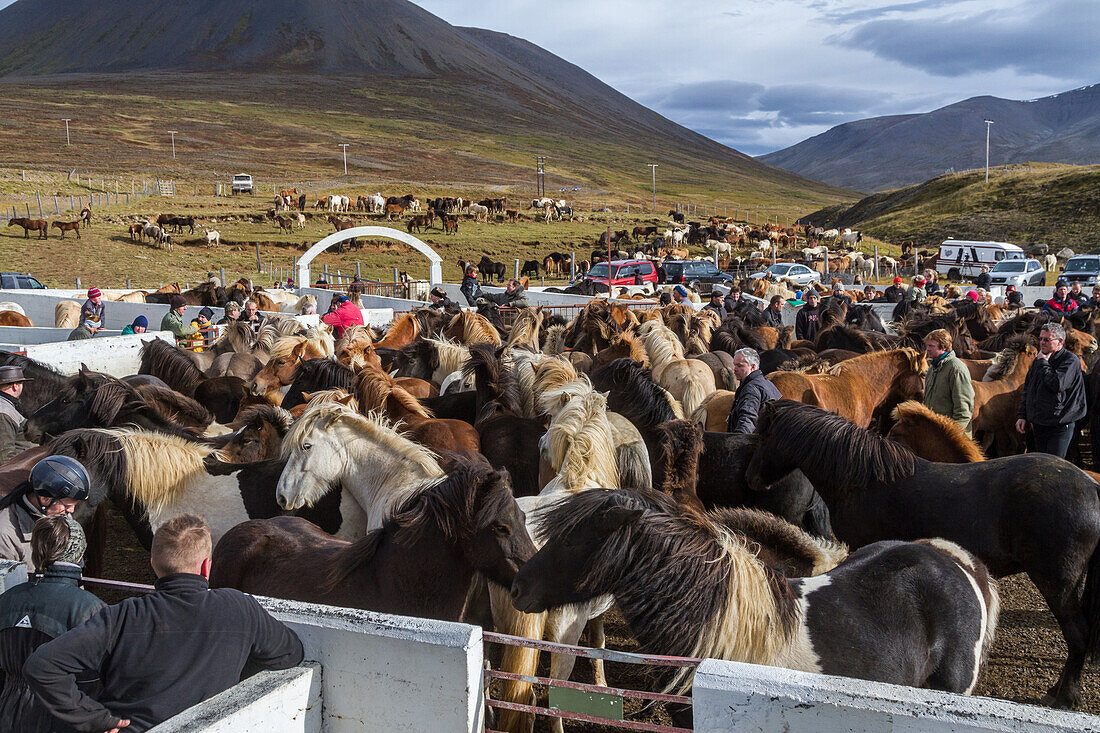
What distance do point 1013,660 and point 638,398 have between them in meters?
3.15

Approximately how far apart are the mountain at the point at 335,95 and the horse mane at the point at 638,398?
270 feet

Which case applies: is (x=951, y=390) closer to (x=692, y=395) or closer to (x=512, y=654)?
(x=692, y=395)

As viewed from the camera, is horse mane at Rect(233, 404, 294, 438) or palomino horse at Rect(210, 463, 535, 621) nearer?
palomino horse at Rect(210, 463, 535, 621)

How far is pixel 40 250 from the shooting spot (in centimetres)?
3450

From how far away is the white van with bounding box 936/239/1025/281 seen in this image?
34750mm

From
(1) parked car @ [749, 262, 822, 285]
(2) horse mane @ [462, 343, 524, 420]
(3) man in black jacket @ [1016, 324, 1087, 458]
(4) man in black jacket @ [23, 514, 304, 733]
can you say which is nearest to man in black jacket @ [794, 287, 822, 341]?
(3) man in black jacket @ [1016, 324, 1087, 458]

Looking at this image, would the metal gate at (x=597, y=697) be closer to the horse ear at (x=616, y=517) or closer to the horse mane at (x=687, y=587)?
the horse mane at (x=687, y=587)

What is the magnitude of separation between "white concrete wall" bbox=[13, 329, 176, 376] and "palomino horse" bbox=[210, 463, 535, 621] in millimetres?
8834

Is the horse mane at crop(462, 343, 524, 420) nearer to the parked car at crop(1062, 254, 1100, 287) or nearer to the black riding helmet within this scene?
the black riding helmet

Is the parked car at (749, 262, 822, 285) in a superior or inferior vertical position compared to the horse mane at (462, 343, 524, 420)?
superior

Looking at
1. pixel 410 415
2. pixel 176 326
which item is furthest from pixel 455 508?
pixel 176 326

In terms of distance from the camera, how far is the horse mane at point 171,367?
8.90 meters

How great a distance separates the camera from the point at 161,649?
237 centimetres

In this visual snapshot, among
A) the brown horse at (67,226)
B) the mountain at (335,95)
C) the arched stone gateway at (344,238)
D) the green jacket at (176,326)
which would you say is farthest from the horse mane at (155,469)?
the mountain at (335,95)
